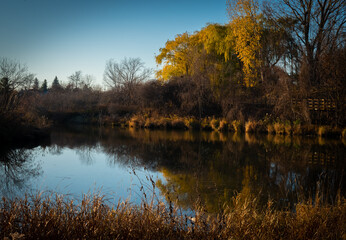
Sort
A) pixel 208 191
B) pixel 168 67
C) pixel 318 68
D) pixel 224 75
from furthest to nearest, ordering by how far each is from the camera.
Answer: pixel 168 67
pixel 224 75
pixel 318 68
pixel 208 191

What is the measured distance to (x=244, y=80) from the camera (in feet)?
75.3

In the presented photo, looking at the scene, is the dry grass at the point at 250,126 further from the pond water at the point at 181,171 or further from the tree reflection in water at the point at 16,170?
the tree reflection in water at the point at 16,170

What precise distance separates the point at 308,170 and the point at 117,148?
26.7 ft

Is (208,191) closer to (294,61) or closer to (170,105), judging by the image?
(294,61)

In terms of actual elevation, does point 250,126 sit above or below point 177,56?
below

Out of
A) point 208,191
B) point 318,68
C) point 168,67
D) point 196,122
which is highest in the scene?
point 168,67

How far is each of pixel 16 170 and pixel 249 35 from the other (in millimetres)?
19563

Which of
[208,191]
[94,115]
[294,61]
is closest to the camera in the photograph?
[208,191]

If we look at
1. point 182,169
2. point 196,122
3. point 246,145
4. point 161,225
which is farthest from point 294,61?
point 161,225

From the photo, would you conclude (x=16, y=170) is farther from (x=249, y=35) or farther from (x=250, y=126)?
(x=249, y=35)

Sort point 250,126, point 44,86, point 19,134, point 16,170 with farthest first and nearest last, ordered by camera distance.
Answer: point 44,86
point 250,126
point 19,134
point 16,170

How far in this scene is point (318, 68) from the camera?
1709 cm

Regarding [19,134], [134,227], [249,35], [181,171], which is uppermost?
[249,35]

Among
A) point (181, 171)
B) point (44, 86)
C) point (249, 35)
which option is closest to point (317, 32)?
point (249, 35)
